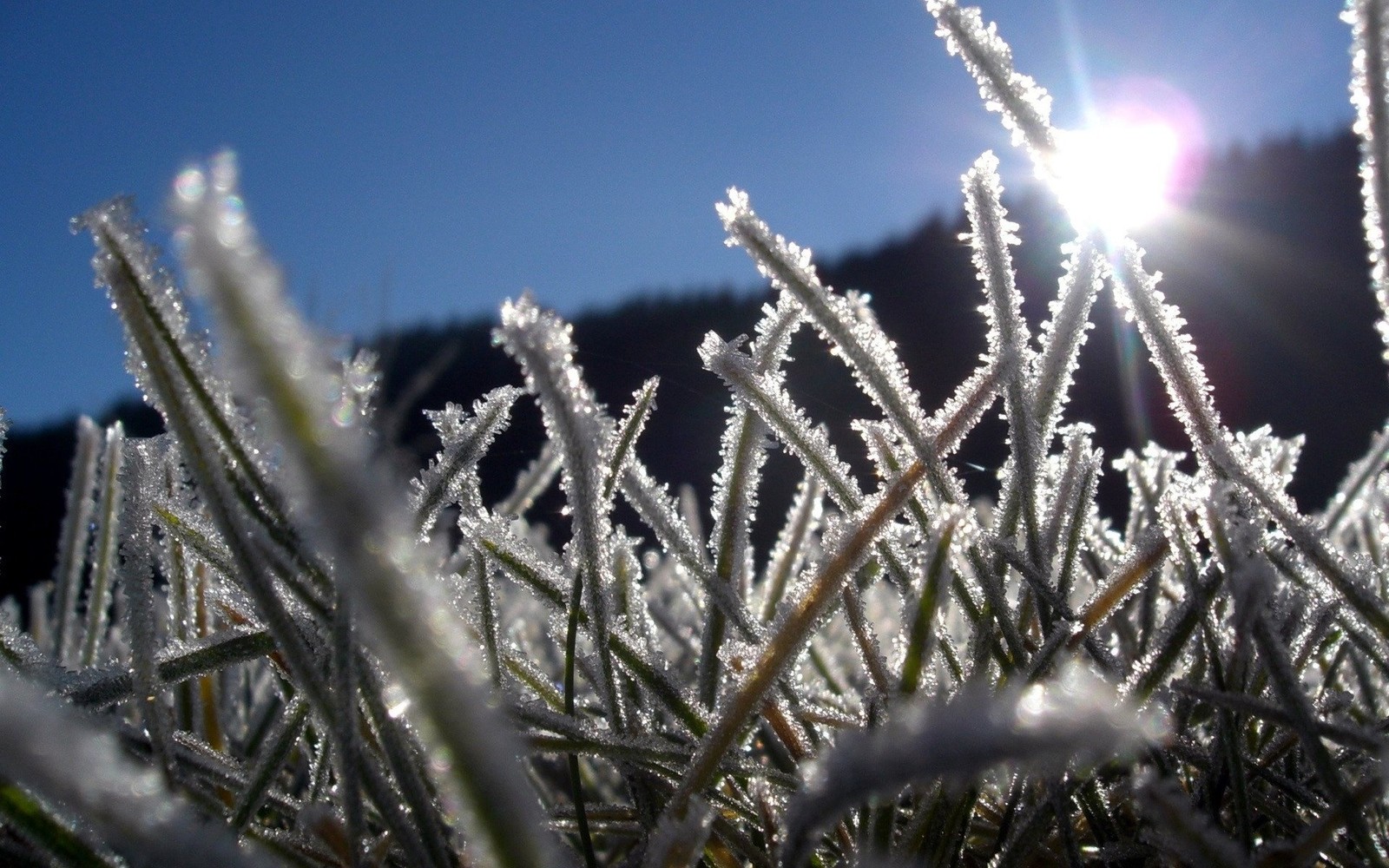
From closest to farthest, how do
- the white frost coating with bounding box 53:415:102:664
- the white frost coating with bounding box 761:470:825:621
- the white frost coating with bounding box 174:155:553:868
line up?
the white frost coating with bounding box 174:155:553:868 < the white frost coating with bounding box 761:470:825:621 < the white frost coating with bounding box 53:415:102:664

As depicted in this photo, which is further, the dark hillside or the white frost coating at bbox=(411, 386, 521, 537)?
the dark hillside

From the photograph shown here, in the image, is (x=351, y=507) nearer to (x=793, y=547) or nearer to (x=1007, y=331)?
(x=1007, y=331)

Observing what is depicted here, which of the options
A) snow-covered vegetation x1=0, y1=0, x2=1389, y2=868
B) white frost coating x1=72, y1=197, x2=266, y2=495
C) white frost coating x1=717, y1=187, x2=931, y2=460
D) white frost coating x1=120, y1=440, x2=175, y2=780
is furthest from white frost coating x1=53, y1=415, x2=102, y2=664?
white frost coating x1=717, y1=187, x2=931, y2=460

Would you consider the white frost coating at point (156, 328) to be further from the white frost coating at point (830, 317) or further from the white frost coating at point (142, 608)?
the white frost coating at point (830, 317)

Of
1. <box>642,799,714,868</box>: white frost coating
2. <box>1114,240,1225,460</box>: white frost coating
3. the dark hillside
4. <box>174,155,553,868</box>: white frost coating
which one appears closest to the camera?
<box>174,155,553,868</box>: white frost coating

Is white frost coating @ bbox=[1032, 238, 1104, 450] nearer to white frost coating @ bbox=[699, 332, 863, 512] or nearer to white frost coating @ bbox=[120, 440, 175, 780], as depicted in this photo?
white frost coating @ bbox=[699, 332, 863, 512]

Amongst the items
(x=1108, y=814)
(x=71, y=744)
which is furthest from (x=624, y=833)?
(x=71, y=744)

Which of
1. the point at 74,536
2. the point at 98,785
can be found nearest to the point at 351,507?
the point at 98,785

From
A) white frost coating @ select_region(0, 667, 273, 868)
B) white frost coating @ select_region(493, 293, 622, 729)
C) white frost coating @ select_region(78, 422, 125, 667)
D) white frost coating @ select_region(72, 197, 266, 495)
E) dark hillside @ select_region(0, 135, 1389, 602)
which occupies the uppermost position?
dark hillside @ select_region(0, 135, 1389, 602)
